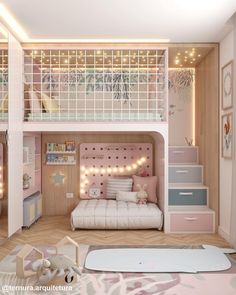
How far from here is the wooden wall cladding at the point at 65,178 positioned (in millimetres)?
5184

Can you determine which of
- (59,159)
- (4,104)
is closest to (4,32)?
(4,104)

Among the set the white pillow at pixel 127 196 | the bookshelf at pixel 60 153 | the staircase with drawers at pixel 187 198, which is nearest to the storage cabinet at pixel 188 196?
the staircase with drawers at pixel 187 198

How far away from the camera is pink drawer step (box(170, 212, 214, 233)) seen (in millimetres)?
4125

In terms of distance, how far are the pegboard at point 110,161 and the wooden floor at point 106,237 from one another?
1050 millimetres

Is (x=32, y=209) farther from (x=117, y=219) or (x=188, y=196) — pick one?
(x=188, y=196)

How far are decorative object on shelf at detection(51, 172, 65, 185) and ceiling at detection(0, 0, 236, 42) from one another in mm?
2191

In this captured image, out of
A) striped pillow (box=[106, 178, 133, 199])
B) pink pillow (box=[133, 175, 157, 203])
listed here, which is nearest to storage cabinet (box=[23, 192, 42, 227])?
striped pillow (box=[106, 178, 133, 199])

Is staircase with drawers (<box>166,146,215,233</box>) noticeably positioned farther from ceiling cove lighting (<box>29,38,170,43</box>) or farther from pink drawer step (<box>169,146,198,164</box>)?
ceiling cove lighting (<box>29,38,170,43</box>)

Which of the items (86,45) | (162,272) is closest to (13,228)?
(162,272)

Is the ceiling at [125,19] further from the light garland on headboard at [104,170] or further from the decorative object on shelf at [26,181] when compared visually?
the light garland on headboard at [104,170]

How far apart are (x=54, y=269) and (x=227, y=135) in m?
2.54

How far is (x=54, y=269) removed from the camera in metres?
2.49

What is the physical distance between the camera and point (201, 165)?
4.79 m

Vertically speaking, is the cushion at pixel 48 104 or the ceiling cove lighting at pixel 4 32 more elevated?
the ceiling cove lighting at pixel 4 32
